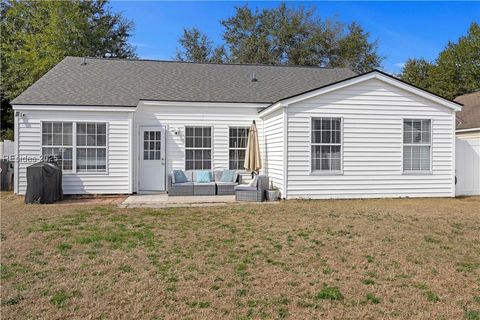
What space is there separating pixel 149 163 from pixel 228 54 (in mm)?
23772

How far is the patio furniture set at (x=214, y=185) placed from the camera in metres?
11.4

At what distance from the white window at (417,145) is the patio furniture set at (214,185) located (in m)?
4.61

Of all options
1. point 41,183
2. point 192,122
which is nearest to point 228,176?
point 192,122

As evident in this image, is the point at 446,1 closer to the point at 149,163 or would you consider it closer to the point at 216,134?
the point at 216,134

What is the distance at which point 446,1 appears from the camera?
15.9 m

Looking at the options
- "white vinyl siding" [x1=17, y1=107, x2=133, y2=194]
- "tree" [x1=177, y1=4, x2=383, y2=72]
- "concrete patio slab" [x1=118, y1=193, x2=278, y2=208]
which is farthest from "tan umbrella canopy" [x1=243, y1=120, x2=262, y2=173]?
"tree" [x1=177, y1=4, x2=383, y2=72]

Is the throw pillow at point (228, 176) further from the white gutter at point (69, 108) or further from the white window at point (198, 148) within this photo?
the white gutter at point (69, 108)

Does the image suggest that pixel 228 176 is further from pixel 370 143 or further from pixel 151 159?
pixel 370 143

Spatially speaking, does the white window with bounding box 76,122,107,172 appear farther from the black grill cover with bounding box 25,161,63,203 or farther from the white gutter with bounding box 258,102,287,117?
the white gutter with bounding box 258,102,287,117

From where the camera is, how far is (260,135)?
557 inches

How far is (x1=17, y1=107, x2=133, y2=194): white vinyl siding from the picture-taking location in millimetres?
12164

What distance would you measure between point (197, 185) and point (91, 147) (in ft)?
11.8

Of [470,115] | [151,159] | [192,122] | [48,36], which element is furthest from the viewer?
[48,36]

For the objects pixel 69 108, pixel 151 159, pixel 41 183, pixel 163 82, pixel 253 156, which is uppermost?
pixel 163 82
